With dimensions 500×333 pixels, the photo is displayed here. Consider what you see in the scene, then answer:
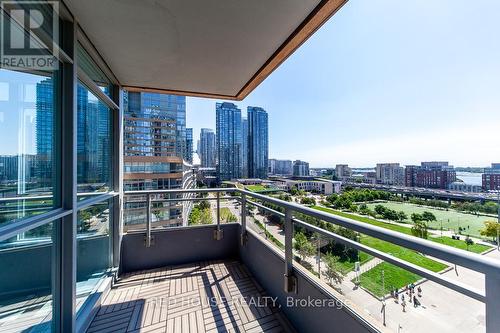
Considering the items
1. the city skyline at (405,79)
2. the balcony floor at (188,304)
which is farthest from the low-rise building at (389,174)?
the balcony floor at (188,304)

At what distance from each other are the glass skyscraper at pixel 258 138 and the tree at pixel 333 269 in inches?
1032

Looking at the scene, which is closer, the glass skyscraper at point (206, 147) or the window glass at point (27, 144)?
the window glass at point (27, 144)

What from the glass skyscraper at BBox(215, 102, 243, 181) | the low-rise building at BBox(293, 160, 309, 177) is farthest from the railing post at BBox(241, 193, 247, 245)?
the glass skyscraper at BBox(215, 102, 243, 181)

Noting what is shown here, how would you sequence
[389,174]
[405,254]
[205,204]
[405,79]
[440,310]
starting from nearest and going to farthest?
[440,310] < [405,254] < [205,204] < [405,79] < [389,174]

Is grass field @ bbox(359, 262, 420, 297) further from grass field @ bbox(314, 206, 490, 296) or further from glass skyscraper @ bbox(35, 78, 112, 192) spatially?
glass skyscraper @ bbox(35, 78, 112, 192)

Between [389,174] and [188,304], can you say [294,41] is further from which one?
[389,174]

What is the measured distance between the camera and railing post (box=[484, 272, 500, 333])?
0.68m

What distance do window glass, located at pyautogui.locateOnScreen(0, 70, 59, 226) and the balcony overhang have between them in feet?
2.27

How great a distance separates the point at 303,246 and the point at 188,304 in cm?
141

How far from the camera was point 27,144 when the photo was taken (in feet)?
4.18

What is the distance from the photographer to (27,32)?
123cm

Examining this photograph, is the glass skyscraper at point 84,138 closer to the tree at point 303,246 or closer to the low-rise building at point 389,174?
the tree at point 303,246

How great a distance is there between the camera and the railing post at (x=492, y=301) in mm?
683

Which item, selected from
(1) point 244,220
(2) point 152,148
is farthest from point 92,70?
(2) point 152,148
